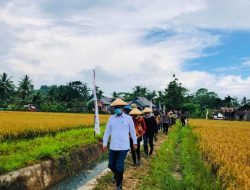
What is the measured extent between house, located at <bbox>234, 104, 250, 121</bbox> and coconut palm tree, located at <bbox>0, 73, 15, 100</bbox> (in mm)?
50952

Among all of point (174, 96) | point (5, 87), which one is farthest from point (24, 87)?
point (174, 96)

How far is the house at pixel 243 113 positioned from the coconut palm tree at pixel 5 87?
51.0 metres

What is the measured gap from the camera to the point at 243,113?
75.5m

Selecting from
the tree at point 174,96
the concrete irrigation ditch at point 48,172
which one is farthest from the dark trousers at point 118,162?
the tree at point 174,96

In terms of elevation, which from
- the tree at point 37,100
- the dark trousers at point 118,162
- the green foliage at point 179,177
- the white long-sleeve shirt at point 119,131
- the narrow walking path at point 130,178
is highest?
the tree at point 37,100

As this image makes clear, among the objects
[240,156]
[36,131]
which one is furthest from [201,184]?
[36,131]

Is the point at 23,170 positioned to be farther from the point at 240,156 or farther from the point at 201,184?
the point at 240,156

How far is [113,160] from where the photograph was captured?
7164 millimetres

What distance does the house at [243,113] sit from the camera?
73300mm

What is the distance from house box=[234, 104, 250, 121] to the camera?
73.3 meters

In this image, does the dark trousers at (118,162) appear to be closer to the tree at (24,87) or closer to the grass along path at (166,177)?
the grass along path at (166,177)

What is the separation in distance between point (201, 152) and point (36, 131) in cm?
727

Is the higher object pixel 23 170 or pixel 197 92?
pixel 197 92

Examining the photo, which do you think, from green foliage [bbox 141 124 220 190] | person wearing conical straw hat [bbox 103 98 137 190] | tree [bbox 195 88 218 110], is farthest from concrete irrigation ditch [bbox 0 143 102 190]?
tree [bbox 195 88 218 110]
